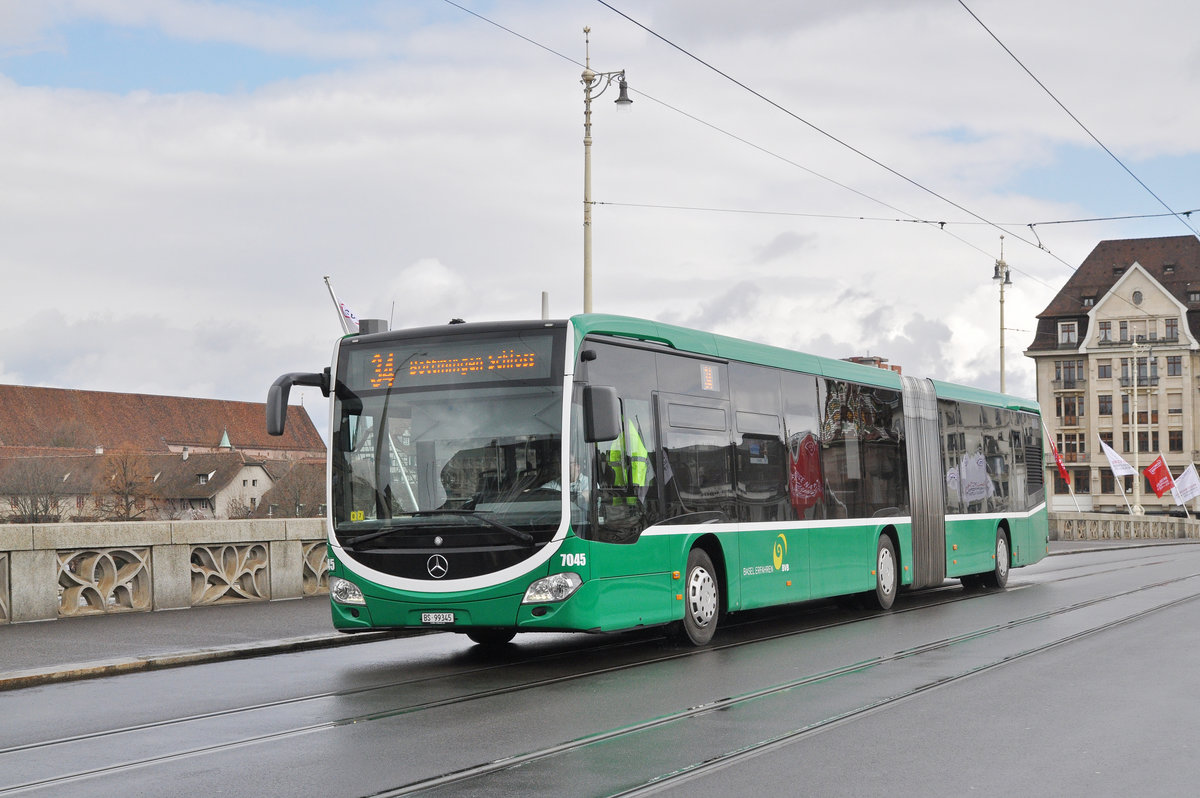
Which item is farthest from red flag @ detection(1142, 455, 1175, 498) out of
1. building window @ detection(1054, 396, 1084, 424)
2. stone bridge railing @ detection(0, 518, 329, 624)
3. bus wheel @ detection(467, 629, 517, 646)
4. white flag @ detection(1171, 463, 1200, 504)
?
building window @ detection(1054, 396, 1084, 424)

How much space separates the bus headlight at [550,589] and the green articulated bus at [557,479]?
0.01 meters

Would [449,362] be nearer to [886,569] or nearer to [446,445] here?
[446,445]

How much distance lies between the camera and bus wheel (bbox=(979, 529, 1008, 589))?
23.6 metres

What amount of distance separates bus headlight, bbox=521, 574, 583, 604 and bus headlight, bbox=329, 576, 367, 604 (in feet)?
5.20

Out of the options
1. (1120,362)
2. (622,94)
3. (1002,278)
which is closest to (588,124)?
(622,94)

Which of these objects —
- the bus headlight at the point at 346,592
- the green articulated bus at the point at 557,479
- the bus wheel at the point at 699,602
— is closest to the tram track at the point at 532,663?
the bus wheel at the point at 699,602

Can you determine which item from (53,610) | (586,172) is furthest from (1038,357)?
(53,610)

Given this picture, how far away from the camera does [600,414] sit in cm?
1207

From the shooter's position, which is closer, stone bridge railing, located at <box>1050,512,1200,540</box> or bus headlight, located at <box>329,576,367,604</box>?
bus headlight, located at <box>329,576,367,604</box>

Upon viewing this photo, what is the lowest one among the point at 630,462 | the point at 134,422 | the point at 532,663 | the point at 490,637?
the point at 532,663

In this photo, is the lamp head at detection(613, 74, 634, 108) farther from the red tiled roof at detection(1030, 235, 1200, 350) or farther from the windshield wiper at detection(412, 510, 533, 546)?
the red tiled roof at detection(1030, 235, 1200, 350)

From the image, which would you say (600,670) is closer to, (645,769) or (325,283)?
(645,769)

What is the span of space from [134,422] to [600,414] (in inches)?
6109

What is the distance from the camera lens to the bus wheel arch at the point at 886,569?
744 inches
